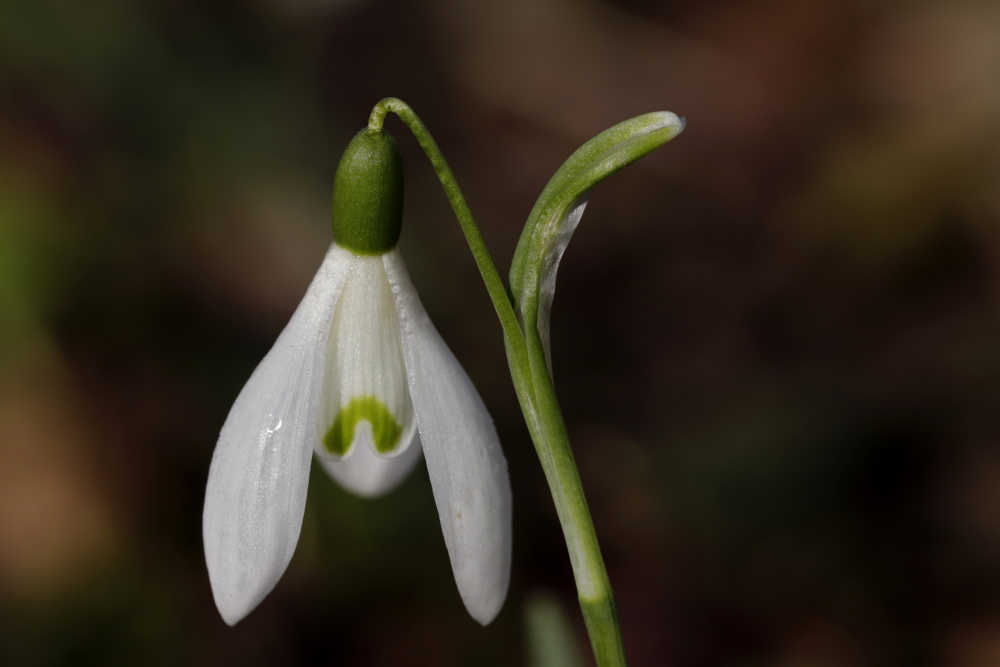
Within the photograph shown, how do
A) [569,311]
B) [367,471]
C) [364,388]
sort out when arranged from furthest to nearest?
[569,311]
[367,471]
[364,388]

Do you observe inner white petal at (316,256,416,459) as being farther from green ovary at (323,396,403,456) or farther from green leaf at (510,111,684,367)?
→ green leaf at (510,111,684,367)

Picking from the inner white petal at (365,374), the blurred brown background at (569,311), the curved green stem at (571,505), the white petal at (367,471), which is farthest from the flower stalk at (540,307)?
the blurred brown background at (569,311)

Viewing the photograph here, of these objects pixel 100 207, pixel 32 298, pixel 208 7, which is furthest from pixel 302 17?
pixel 32 298

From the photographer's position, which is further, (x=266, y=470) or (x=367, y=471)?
(x=367, y=471)

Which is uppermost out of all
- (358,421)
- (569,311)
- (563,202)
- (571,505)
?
(569,311)

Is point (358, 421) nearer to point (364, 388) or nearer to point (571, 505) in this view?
point (364, 388)

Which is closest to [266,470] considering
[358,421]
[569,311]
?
[358,421]

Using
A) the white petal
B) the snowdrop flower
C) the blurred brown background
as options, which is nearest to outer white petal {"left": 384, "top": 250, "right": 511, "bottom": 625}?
the snowdrop flower
